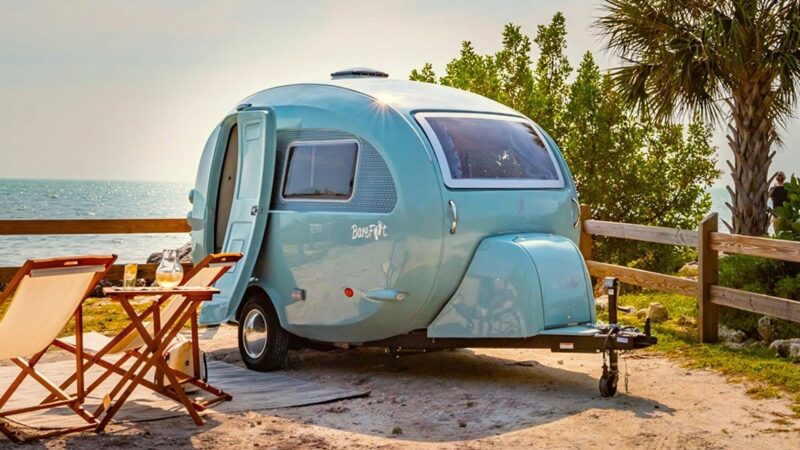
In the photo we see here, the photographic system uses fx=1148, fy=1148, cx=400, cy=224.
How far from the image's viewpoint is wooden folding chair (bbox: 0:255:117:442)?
6.86 m

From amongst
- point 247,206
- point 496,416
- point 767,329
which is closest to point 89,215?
point 247,206

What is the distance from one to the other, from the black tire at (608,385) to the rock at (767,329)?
331 centimetres

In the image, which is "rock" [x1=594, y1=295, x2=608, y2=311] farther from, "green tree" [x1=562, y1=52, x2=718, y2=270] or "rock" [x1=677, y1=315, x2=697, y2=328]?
"green tree" [x1=562, y1=52, x2=718, y2=270]

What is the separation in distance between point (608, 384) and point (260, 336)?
3273 millimetres

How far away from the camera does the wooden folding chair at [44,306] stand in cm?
686

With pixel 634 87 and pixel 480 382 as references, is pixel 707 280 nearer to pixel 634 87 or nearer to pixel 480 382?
pixel 480 382

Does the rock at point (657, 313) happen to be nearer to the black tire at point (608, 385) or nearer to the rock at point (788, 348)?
the rock at point (788, 348)

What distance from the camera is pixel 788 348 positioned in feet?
34.4

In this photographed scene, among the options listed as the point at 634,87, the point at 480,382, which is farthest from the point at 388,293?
the point at 634,87

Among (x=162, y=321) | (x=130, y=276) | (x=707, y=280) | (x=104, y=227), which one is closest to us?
(x=130, y=276)

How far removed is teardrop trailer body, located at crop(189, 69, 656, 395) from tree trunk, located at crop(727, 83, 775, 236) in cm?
697

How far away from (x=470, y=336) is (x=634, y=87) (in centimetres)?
957

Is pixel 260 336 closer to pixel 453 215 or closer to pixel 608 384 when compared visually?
pixel 453 215

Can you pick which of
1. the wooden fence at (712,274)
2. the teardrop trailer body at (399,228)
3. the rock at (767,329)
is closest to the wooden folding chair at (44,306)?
the teardrop trailer body at (399,228)
